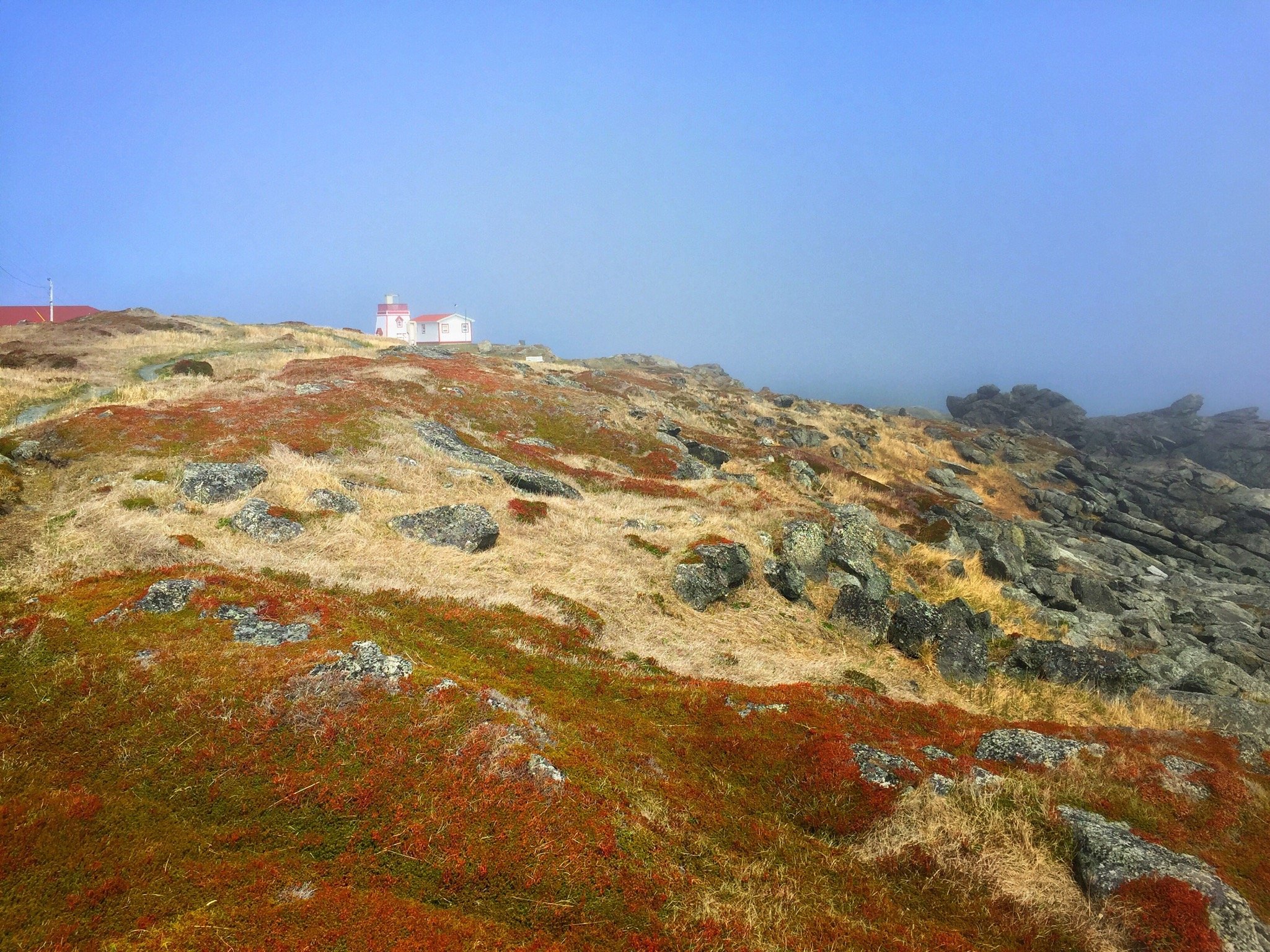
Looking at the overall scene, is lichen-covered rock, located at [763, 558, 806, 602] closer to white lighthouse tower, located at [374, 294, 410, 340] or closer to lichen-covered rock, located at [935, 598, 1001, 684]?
lichen-covered rock, located at [935, 598, 1001, 684]

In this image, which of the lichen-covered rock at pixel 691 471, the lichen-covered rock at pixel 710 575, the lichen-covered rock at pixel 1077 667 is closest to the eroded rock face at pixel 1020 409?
the lichen-covered rock at pixel 691 471

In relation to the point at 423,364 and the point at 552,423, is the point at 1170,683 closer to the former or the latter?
the point at 552,423

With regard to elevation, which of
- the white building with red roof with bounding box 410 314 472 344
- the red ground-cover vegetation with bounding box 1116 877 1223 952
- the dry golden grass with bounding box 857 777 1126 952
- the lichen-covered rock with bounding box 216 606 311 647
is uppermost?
the white building with red roof with bounding box 410 314 472 344

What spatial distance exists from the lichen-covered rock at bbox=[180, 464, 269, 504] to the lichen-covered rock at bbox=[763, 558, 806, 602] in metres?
23.5

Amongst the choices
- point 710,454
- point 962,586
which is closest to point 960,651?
point 962,586

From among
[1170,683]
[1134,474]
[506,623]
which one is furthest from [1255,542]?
[506,623]

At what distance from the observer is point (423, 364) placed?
55125mm

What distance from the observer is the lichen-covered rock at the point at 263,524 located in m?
20.5

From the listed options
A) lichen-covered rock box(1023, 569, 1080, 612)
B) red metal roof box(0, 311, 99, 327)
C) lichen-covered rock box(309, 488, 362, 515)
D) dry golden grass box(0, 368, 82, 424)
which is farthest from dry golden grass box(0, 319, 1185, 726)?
red metal roof box(0, 311, 99, 327)

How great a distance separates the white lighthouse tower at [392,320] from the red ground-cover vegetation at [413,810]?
127359 millimetres

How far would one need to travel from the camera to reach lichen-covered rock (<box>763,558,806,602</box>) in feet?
83.8

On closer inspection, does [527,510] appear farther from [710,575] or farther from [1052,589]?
[1052,589]

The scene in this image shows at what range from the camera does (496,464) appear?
3547 cm

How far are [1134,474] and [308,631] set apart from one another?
10307cm
